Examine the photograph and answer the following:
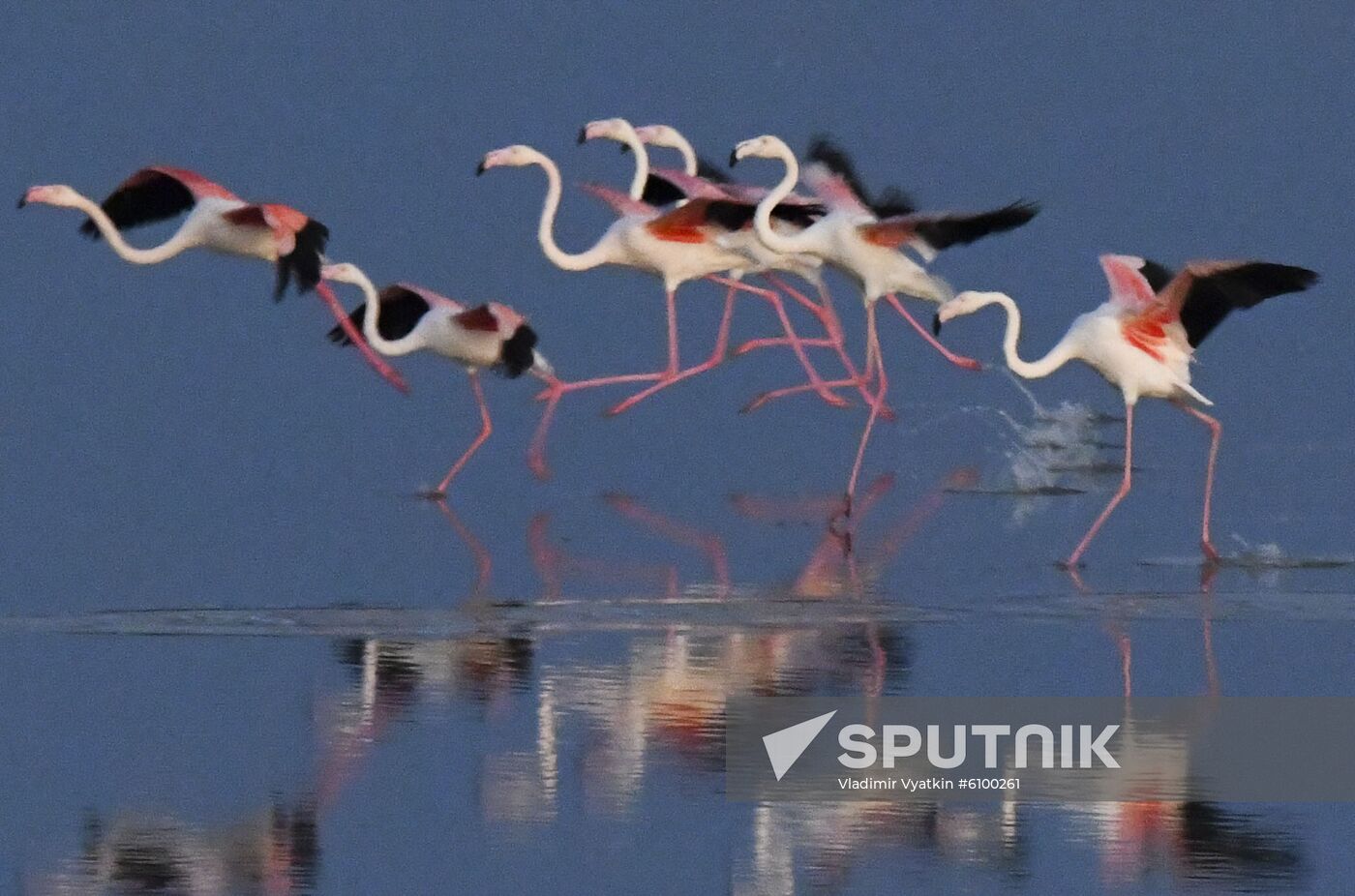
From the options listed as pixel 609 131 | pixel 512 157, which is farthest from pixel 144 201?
pixel 609 131

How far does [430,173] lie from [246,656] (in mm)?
21810

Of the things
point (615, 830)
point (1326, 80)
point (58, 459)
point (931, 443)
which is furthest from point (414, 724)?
point (1326, 80)

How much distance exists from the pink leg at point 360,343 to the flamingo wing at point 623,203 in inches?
55.9

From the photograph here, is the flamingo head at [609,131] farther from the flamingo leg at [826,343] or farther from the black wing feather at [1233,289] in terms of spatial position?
the black wing feather at [1233,289]

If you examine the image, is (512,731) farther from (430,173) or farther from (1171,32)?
(1171,32)

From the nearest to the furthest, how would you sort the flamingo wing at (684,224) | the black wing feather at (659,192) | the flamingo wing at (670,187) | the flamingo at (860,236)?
the flamingo at (860,236), the flamingo wing at (684,224), the flamingo wing at (670,187), the black wing feather at (659,192)

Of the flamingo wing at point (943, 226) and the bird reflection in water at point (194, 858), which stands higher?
the flamingo wing at point (943, 226)

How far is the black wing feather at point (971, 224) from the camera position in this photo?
14.5 m

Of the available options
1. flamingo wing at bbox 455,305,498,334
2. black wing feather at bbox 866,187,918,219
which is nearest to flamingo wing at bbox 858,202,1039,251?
black wing feather at bbox 866,187,918,219

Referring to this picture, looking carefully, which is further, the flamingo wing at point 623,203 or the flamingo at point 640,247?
the flamingo wing at point 623,203

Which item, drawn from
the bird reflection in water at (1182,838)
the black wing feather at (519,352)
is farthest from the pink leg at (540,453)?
the bird reflection in water at (1182,838)

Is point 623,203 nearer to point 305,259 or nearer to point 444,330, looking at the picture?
point 444,330

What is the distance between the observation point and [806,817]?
8.93 meters

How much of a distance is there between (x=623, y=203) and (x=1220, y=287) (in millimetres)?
4544
